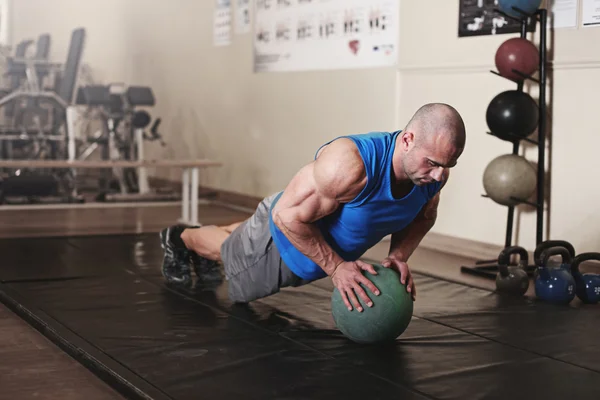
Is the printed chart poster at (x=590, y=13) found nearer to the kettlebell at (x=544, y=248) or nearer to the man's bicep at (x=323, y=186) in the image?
the kettlebell at (x=544, y=248)

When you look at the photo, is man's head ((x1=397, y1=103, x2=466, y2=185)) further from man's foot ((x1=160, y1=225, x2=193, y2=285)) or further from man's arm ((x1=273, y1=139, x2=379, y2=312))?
man's foot ((x1=160, y1=225, x2=193, y2=285))

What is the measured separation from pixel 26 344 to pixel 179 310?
0.56 metres

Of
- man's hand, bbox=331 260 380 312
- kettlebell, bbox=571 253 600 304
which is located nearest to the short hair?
man's hand, bbox=331 260 380 312

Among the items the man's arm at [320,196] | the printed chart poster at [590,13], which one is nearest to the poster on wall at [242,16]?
the printed chart poster at [590,13]

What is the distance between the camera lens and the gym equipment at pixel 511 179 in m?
3.84

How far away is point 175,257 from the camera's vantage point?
337 centimetres

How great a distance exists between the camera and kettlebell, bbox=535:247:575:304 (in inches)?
128

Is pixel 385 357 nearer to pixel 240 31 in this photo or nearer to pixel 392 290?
pixel 392 290

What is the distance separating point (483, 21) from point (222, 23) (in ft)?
9.46

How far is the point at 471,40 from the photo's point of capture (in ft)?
14.4

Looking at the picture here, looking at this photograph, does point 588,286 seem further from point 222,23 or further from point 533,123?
point 222,23

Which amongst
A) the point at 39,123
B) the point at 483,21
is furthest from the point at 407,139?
the point at 39,123

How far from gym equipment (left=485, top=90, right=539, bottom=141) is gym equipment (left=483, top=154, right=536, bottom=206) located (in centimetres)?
11

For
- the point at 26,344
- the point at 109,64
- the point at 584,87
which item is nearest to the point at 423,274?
the point at 584,87
